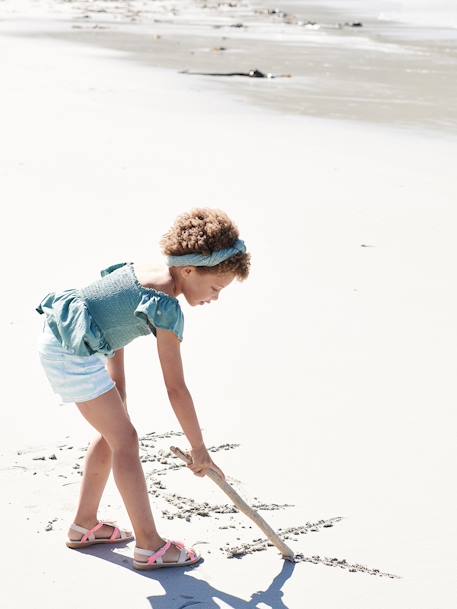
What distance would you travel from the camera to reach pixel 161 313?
9.77 ft

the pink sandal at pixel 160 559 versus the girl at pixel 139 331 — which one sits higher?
the girl at pixel 139 331

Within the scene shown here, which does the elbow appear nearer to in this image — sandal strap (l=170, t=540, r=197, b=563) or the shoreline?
sandal strap (l=170, t=540, r=197, b=563)

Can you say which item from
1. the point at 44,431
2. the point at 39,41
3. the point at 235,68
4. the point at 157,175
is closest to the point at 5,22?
the point at 39,41

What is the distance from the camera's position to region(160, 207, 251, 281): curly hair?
300 centimetres

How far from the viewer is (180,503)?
3.52 m

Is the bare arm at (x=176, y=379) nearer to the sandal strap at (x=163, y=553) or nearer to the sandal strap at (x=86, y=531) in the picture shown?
the sandal strap at (x=163, y=553)

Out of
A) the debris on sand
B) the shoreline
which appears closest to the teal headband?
the shoreline

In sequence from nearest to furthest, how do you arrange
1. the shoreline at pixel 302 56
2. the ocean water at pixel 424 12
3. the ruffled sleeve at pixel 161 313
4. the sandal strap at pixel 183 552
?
the ruffled sleeve at pixel 161 313 → the sandal strap at pixel 183 552 → the shoreline at pixel 302 56 → the ocean water at pixel 424 12

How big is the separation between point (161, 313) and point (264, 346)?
6.29 feet

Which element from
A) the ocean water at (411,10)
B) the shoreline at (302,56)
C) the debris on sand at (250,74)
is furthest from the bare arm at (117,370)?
the ocean water at (411,10)

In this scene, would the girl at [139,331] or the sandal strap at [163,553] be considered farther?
the sandal strap at [163,553]

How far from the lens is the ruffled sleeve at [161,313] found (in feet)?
9.75

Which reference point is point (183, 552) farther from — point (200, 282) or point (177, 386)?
point (200, 282)

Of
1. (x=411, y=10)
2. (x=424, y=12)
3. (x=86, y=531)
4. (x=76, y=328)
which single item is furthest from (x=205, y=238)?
(x=411, y=10)
